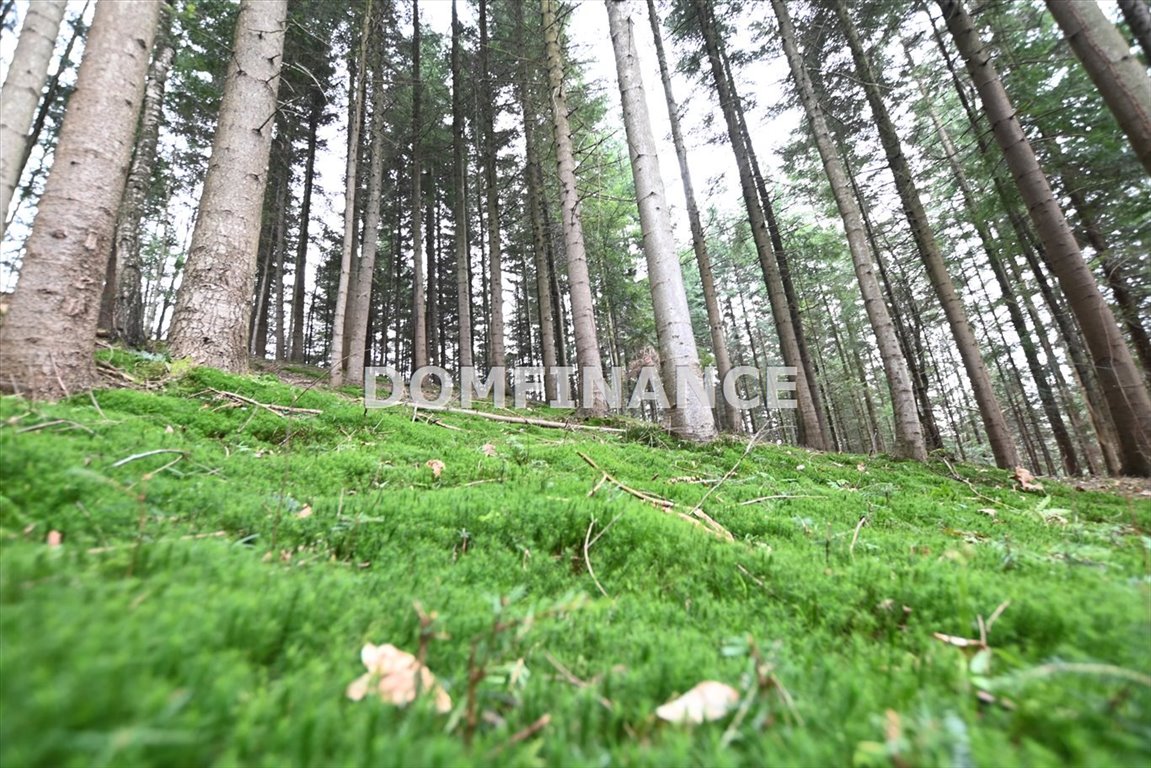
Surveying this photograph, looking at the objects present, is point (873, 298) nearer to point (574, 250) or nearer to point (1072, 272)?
point (1072, 272)

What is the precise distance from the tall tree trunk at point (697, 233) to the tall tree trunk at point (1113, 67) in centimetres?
791

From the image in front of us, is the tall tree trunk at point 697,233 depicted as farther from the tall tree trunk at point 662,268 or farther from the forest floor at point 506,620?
the forest floor at point 506,620

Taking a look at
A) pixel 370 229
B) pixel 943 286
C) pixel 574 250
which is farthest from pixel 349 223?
pixel 943 286

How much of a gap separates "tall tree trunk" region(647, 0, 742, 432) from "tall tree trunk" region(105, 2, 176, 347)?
37.4 ft

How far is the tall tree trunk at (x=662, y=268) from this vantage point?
5680 millimetres

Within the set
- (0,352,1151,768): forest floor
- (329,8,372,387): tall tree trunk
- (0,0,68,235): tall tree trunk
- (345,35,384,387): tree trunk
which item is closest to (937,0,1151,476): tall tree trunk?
(0,352,1151,768): forest floor

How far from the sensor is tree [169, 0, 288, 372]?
4.78 m

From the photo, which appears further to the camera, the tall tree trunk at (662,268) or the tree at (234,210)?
the tall tree trunk at (662,268)

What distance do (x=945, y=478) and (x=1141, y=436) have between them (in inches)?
86.9

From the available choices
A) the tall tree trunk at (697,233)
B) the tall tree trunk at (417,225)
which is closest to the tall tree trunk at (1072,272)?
the tall tree trunk at (697,233)

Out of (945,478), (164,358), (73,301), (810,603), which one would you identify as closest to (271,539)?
(810,603)

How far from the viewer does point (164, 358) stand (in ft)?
14.5

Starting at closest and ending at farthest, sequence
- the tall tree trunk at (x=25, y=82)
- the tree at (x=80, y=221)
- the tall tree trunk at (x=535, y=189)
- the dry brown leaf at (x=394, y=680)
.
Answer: the dry brown leaf at (x=394, y=680) < the tree at (x=80, y=221) < the tall tree trunk at (x=25, y=82) < the tall tree trunk at (x=535, y=189)

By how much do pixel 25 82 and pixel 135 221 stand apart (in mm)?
4173
